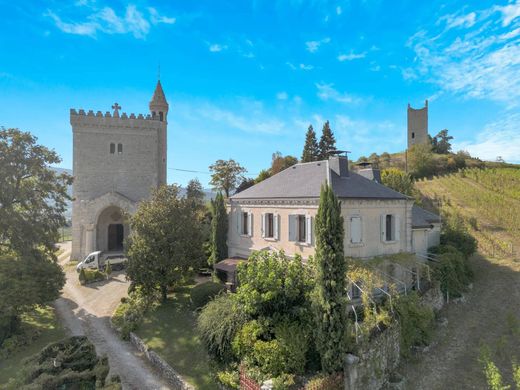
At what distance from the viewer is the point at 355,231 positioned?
2078 cm

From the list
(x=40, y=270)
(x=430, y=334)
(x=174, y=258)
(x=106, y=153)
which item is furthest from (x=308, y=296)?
(x=106, y=153)

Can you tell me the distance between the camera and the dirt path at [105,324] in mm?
15344

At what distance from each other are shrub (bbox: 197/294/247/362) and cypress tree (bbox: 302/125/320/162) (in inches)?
1785

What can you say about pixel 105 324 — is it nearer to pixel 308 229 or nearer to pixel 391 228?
pixel 308 229

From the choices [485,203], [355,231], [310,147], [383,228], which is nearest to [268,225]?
[355,231]

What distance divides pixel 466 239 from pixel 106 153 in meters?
40.0

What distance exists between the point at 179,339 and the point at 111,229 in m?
26.4

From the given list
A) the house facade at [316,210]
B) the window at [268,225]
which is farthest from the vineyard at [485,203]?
the window at [268,225]

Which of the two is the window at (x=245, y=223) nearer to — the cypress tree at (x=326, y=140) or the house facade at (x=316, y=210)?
the house facade at (x=316, y=210)

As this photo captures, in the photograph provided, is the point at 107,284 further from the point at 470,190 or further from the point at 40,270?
the point at 470,190

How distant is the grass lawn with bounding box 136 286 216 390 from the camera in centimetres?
1502

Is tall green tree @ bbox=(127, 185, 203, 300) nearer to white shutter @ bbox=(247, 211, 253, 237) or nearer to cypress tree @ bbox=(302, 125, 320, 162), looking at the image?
white shutter @ bbox=(247, 211, 253, 237)

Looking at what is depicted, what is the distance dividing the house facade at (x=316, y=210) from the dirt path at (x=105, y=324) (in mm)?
10865

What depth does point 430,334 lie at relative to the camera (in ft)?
61.6
